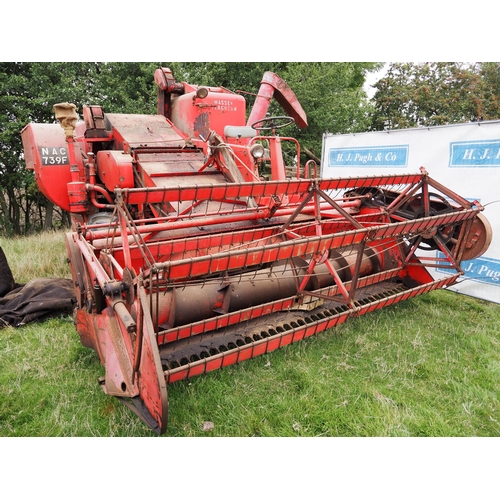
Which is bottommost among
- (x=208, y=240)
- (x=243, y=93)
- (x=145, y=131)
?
(x=208, y=240)

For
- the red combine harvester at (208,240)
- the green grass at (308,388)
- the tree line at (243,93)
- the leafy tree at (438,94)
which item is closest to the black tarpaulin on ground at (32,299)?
the green grass at (308,388)

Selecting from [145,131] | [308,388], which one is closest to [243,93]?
[145,131]

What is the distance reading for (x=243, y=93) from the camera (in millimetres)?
9539

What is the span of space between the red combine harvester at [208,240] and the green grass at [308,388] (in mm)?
240

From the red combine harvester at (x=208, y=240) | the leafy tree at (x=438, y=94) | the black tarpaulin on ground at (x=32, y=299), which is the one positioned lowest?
the black tarpaulin on ground at (x=32, y=299)

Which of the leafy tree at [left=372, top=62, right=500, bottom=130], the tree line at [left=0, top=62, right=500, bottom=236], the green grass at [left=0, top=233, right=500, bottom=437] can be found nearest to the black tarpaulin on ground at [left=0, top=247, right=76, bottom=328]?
the green grass at [left=0, top=233, right=500, bottom=437]

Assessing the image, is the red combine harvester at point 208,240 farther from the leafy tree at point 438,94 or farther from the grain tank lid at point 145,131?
the leafy tree at point 438,94

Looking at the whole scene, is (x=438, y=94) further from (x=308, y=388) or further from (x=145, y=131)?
(x=308, y=388)

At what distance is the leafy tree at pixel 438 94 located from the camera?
12.7 m

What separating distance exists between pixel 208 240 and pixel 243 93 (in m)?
7.40

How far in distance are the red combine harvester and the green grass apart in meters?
0.24

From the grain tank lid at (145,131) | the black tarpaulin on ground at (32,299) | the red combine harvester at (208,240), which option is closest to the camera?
the red combine harvester at (208,240)

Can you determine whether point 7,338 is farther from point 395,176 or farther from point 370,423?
point 395,176

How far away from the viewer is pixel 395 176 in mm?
3512
